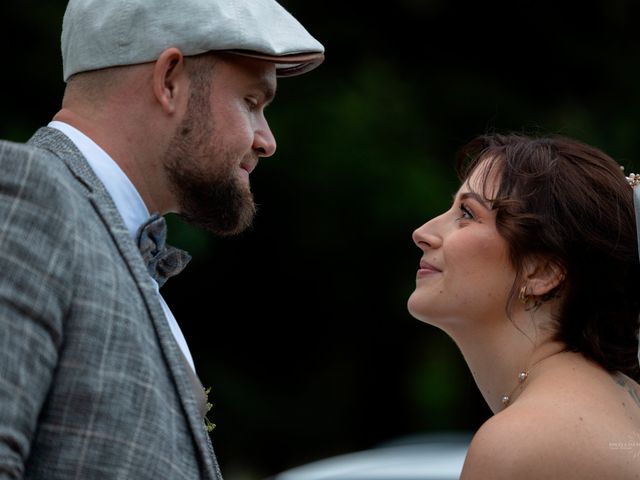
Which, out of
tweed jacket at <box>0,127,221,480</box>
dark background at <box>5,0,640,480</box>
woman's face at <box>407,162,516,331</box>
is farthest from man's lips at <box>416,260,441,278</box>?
dark background at <box>5,0,640,480</box>

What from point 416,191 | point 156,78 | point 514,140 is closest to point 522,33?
point 416,191

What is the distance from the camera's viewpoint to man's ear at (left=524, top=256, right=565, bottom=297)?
286 centimetres

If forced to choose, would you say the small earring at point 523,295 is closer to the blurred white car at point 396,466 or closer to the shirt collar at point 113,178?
the shirt collar at point 113,178

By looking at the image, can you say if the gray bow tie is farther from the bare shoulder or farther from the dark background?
the dark background

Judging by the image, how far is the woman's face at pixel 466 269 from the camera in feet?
9.50

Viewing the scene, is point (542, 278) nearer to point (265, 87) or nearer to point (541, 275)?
point (541, 275)

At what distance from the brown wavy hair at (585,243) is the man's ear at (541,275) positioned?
1 cm

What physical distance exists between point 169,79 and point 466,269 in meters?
0.93

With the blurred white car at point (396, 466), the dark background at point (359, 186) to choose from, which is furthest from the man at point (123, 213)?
the dark background at point (359, 186)

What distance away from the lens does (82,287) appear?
6.79 feet

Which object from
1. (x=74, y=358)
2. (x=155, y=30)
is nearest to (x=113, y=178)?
(x=155, y=30)

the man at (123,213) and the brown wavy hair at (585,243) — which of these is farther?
the brown wavy hair at (585,243)

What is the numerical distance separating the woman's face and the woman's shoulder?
1.26 ft

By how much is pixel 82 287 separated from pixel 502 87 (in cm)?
717
